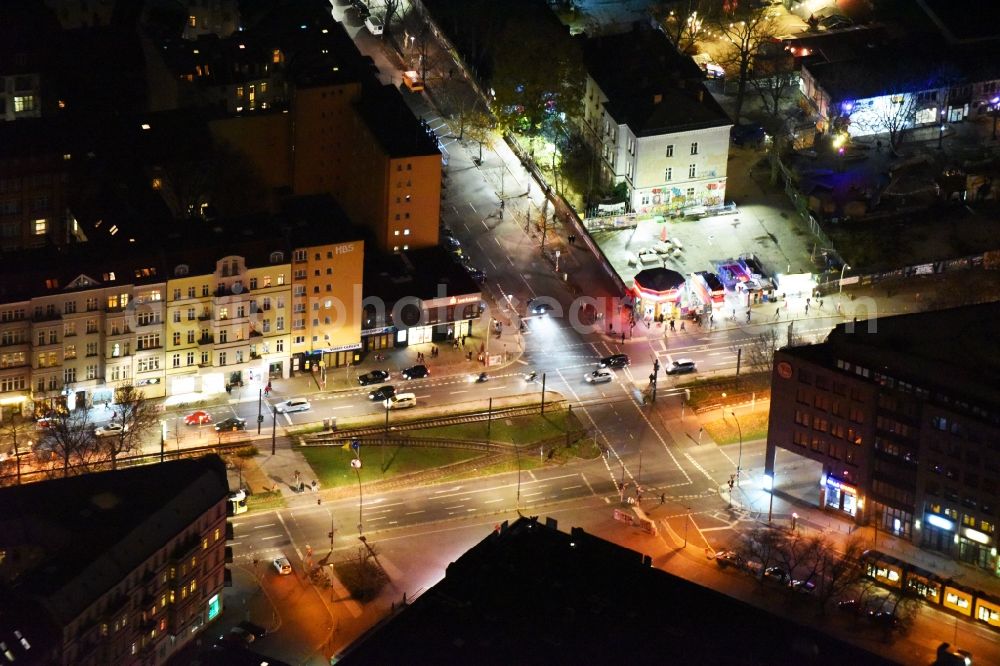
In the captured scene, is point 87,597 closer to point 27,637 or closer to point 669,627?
point 27,637

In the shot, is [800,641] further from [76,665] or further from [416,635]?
[76,665]

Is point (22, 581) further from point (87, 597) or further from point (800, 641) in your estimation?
point (800, 641)

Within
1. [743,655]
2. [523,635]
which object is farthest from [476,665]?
[743,655]

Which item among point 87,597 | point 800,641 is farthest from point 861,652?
point 87,597

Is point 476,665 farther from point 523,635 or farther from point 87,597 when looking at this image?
point 87,597

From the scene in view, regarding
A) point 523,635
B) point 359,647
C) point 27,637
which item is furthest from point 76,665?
point 523,635

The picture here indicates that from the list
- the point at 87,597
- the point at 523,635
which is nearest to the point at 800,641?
the point at 523,635
